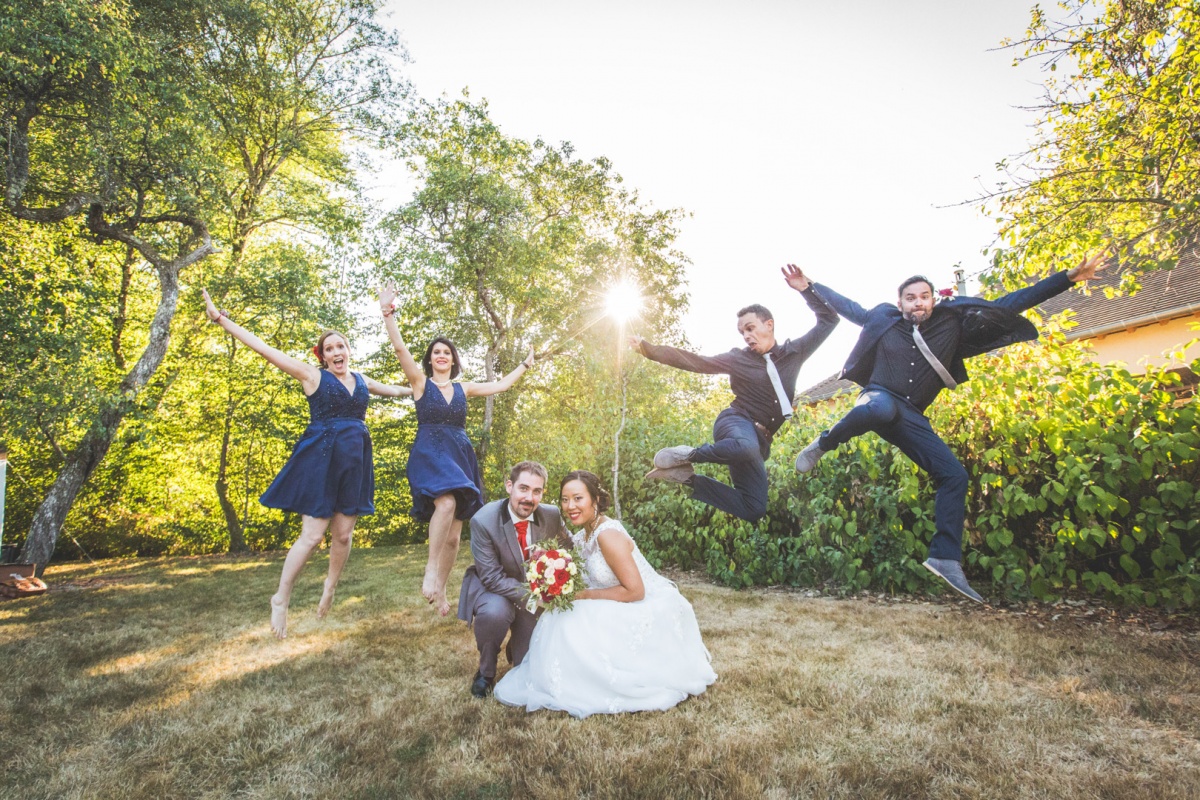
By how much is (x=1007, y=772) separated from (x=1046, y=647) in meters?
2.08

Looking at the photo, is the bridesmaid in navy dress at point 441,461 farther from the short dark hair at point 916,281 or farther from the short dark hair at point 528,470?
the short dark hair at point 916,281

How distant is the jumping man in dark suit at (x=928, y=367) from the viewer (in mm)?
3174

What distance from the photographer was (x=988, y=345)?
3295 mm

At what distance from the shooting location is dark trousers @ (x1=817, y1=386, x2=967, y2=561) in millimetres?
3199

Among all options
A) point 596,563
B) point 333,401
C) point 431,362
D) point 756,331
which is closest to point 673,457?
point 596,563

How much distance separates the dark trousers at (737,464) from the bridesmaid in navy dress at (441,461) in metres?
1.52

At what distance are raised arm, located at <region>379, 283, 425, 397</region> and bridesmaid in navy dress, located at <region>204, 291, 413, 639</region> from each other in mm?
321

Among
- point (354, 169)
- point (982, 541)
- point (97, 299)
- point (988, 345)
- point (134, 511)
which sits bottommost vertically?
point (134, 511)

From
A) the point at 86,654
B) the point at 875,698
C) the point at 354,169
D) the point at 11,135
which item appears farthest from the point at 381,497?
the point at 875,698

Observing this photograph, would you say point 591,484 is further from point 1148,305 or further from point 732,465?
point 1148,305

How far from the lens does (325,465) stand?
378cm

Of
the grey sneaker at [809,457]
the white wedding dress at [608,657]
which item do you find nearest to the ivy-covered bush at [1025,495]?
the grey sneaker at [809,457]

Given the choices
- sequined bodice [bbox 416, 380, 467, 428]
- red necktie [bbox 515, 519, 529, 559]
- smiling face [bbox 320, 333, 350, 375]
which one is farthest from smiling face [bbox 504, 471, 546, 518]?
smiling face [bbox 320, 333, 350, 375]

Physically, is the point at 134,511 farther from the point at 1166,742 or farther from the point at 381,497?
the point at 1166,742
